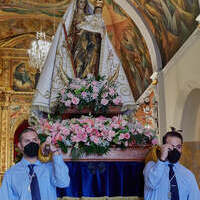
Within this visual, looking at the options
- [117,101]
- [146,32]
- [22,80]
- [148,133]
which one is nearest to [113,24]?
[146,32]

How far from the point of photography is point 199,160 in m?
9.70

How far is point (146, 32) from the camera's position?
13.0 metres

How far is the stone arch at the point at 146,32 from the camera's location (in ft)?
41.8

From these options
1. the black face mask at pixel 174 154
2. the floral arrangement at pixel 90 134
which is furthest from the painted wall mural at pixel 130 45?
the black face mask at pixel 174 154

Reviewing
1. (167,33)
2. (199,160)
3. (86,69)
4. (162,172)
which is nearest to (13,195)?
(162,172)

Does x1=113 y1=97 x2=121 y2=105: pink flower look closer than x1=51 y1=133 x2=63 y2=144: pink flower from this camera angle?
No

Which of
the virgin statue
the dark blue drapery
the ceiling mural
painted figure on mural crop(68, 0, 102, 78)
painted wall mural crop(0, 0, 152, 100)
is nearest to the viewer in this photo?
the dark blue drapery

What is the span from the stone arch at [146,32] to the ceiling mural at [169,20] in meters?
0.16

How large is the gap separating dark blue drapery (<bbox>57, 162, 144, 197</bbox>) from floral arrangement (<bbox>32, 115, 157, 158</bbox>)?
0.72ft

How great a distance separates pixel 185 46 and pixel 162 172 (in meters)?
7.04

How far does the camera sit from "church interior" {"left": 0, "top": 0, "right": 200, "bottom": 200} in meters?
10.1

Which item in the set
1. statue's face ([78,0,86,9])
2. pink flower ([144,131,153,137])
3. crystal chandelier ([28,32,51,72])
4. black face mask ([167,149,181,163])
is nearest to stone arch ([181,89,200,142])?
statue's face ([78,0,86,9])

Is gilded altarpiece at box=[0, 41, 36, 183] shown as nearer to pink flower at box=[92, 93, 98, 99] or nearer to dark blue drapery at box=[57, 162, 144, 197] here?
pink flower at box=[92, 93, 98, 99]

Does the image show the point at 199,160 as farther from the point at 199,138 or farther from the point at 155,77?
the point at 155,77
